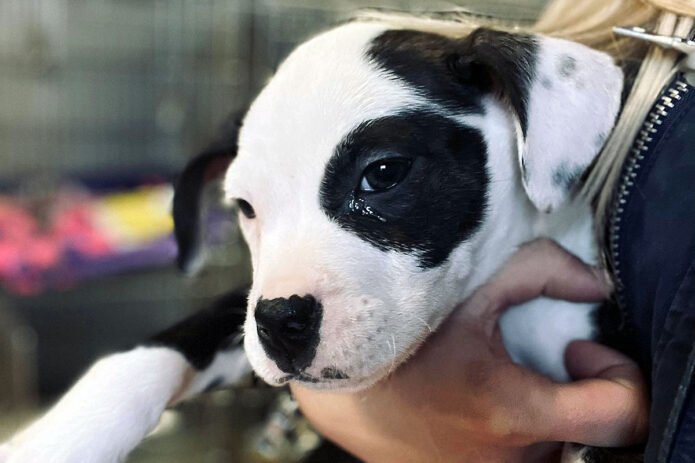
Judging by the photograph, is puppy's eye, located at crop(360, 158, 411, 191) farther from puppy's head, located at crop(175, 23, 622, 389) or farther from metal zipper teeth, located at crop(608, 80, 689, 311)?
metal zipper teeth, located at crop(608, 80, 689, 311)

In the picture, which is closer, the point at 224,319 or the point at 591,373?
the point at 591,373

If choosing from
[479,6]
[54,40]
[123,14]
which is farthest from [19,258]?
[479,6]

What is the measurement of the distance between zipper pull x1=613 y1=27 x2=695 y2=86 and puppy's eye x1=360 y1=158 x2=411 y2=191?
33 centimetres

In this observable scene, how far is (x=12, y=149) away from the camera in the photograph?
2.11m

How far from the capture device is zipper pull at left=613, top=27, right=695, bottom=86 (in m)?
0.82

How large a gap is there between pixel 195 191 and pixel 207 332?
23 centimetres

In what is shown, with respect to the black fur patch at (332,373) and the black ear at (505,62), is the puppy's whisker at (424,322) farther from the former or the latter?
the black ear at (505,62)

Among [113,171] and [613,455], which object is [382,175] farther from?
[113,171]

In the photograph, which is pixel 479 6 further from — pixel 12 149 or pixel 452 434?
pixel 12 149

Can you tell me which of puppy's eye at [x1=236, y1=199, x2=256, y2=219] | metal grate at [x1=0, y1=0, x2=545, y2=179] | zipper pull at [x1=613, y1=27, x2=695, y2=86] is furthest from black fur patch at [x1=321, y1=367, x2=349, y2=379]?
metal grate at [x1=0, y1=0, x2=545, y2=179]

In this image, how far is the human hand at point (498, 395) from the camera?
0.82 metres

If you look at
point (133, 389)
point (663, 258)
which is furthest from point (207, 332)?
point (663, 258)

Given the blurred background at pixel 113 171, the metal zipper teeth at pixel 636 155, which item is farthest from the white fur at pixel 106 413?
the blurred background at pixel 113 171

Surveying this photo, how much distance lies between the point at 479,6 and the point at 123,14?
1193 mm
